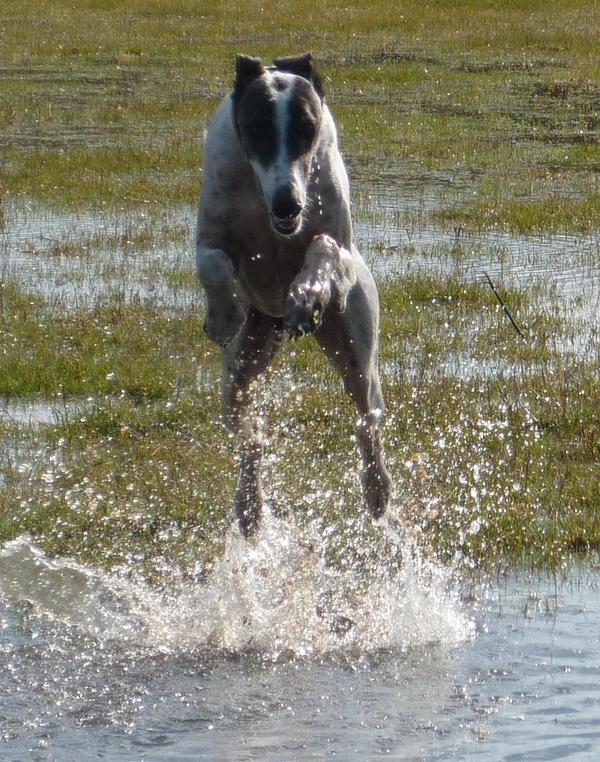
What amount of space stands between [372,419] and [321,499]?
79cm

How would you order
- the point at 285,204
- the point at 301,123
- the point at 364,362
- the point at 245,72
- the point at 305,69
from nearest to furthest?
the point at 285,204 < the point at 301,123 < the point at 245,72 < the point at 305,69 < the point at 364,362

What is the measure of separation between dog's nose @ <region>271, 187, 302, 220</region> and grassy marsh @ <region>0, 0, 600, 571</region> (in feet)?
5.64

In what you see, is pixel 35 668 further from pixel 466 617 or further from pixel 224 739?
pixel 466 617

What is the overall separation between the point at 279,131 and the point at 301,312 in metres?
0.72

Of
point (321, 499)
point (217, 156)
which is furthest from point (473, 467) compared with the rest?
point (217, 156)

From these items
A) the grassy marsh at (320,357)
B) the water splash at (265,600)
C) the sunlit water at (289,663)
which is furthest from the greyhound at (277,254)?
the grassy marsh at (320,357)

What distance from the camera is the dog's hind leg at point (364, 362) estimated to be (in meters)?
5.96

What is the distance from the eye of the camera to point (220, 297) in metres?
5.42

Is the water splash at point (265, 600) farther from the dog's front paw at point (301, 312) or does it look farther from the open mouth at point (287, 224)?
the open mouth at point (287, 224)

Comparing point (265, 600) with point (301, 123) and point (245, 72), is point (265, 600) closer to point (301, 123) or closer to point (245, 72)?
point (301, 123)

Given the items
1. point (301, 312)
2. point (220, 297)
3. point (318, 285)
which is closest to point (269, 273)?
point (220, 297)

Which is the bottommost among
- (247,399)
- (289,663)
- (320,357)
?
(289,663)

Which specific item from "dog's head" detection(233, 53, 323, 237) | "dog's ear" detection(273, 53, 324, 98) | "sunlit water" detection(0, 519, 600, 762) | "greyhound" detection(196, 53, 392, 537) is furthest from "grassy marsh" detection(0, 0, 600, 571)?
"dog's ear" detection(273, 53, 324, 98)

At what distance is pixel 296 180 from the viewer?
17.5 feet
